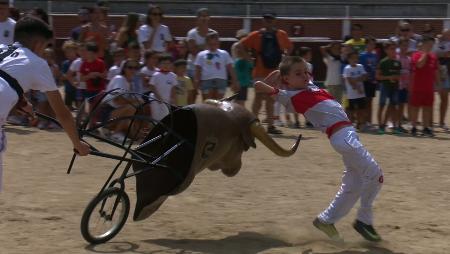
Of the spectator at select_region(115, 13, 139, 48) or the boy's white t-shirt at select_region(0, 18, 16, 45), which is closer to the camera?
the boy's white t-shirt at select_region(0, 18, 16, 45)

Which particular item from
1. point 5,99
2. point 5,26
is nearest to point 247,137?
point 5,99

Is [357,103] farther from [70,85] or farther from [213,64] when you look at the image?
[70,85]

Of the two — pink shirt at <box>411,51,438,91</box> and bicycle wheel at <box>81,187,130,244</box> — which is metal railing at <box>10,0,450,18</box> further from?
bicycle wheel at <box>81,187,130,244</box>

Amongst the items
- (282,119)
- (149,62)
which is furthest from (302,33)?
(149,62)

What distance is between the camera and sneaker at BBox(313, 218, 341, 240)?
7.14 meters

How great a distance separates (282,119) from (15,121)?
4.26 metres

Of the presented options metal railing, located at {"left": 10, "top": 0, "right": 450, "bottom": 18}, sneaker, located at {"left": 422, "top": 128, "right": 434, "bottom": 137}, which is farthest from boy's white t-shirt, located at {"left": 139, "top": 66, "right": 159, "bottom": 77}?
metal railing, located at {"left": 10, "top": 0, "right": 450, "bottom": 18}

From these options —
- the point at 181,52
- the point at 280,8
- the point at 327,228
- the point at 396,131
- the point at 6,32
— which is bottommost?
the point at 280,8

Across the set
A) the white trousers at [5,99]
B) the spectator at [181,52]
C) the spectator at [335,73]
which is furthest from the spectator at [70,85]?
the white trousers at [5,99]

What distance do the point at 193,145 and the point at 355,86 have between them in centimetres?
746

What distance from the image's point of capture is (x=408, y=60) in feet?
48.4

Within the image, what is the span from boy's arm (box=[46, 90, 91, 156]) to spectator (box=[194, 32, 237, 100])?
7.20 m

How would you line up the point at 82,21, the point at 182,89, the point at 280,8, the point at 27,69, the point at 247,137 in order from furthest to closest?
the point at 280,8 → the point at 82,21 → the point at 182,89 → the point at 247,137 → the point at 27,69

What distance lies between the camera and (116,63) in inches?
535
